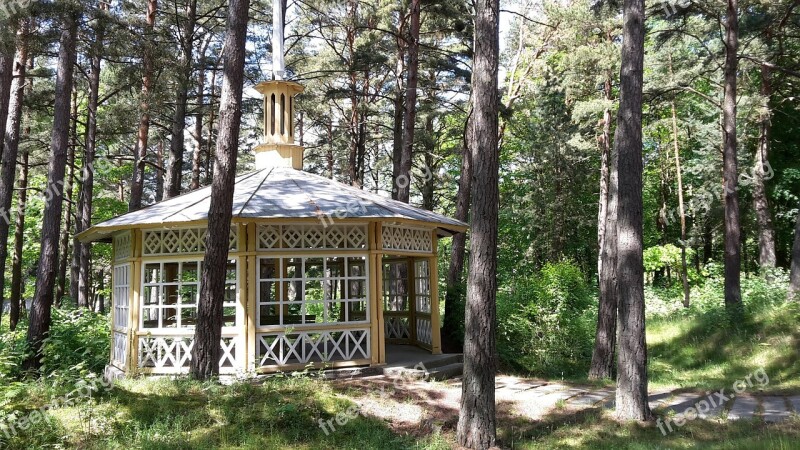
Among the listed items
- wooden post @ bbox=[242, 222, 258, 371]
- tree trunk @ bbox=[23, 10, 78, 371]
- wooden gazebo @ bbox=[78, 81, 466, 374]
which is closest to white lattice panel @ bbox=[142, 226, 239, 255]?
wooden gazebo @ bbox=[78, 81, 466, 374]

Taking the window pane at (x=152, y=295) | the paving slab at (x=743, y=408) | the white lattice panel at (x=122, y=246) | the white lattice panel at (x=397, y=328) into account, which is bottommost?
the paving slab at (x=743, y=408)

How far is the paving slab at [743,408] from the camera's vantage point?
25.0 ft

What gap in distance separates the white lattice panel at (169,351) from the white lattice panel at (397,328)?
15.4ft

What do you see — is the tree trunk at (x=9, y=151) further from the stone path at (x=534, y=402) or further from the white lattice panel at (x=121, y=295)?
the stone path at (x=534, y=402)

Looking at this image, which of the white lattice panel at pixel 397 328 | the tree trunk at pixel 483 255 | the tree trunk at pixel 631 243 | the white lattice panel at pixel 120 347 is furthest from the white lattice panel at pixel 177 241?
the tree trunk at pixel 631 243

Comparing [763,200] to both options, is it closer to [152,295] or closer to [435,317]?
[435,317]

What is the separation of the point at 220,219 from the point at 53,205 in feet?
16.8

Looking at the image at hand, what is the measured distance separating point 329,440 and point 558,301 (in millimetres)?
8761

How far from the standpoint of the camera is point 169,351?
381 inches

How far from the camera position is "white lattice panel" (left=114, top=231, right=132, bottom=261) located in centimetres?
1043

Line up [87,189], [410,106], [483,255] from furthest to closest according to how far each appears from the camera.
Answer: [87,189] < [410,106] < [483,255]

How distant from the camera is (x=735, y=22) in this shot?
14.3 meters

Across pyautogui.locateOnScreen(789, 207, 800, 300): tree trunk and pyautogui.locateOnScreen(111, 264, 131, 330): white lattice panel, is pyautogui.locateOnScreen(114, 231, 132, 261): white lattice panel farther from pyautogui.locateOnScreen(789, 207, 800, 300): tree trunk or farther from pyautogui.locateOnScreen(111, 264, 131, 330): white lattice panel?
pyautogui.locateOnScreen(789, 207, 800, 300): tree trunk

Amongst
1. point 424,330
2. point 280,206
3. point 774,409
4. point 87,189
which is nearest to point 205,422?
point 280,206
